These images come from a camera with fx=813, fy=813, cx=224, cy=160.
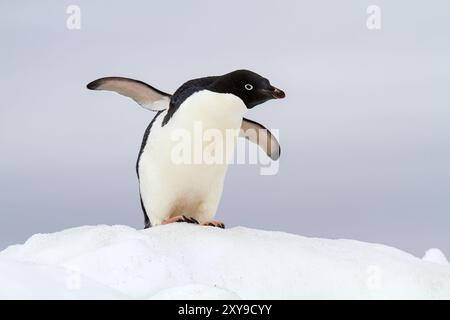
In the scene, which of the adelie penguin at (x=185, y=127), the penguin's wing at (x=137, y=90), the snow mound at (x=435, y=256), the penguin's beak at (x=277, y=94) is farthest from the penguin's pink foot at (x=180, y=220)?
the snow mound at (x=435, y=256)

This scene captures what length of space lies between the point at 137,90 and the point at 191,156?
81cm

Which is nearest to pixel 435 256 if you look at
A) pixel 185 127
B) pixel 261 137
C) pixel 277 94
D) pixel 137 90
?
pixel 261 137

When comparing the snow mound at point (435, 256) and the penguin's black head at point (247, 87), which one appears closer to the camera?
the penguin's black head at point (247, 87)

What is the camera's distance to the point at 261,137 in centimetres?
581

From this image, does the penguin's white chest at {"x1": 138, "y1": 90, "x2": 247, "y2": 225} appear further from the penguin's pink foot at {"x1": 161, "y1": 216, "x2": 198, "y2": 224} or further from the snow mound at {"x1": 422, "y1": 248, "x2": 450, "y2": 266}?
the snow mound at {"x1": 422, "y1": 248, "x2": 450, "y2": 266}

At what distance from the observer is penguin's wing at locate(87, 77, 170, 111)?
18.5ft

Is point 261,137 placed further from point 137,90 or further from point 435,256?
point 435,256

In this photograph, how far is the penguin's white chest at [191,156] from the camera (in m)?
5.07

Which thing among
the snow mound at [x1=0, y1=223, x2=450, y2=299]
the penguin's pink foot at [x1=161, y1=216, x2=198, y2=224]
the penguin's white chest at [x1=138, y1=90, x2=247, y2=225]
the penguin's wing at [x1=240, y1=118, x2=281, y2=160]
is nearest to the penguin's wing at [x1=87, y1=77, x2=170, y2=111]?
the penguin's white chest at [x1=138, y1=90, x2=247, y2=225]

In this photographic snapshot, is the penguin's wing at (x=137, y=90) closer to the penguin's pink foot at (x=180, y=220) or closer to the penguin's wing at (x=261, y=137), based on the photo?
the penguin's wing at (x=261, y=137)

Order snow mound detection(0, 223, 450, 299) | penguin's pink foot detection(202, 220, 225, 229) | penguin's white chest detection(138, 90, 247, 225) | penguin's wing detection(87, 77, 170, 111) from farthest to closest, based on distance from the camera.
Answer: penguin's wing detection(87, 77, 170, 111)
penguin's pink foot detection(202, 220, 225, 229)
penguin's white chest detection(138, 90, 247, 225)
snow mound detection(0, 223, 450, 299)
